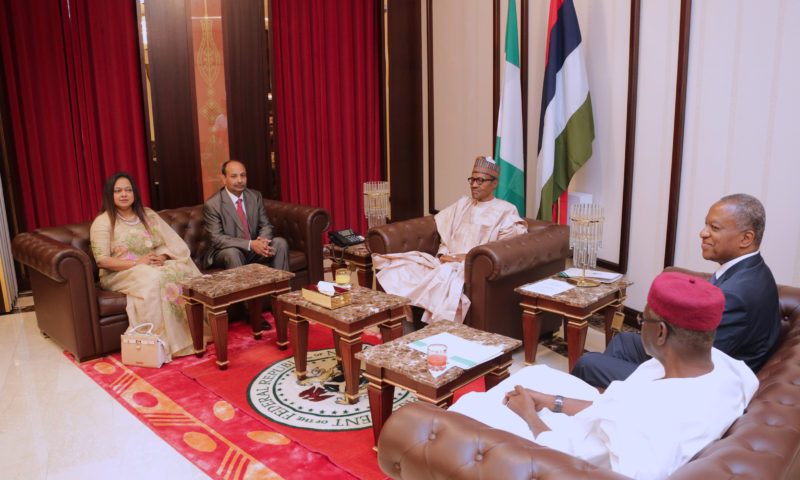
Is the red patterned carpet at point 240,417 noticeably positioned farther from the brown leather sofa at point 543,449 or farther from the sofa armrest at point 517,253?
the brown leather sofa at point 543,449

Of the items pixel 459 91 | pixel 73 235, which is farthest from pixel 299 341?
pixel 459 91

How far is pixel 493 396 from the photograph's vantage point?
2238 millimetres

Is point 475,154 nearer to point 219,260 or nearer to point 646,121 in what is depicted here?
point 646,121

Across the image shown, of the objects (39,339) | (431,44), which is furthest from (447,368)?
(431,44)

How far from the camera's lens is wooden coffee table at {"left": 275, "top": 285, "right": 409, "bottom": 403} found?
3.12 m

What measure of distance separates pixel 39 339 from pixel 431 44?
15.0 ft

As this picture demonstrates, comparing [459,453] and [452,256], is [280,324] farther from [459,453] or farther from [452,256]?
[459,453]

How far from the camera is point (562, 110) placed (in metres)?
4.57

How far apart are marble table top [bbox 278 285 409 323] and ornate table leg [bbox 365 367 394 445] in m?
0.51

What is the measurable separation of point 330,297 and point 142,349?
4.57 ft

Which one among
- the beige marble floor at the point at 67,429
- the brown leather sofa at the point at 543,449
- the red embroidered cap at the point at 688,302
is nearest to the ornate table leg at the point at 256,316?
the beige marble floor at the point at 67,429

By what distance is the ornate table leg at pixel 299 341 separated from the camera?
3428mm

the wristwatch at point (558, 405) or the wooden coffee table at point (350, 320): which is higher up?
the wristwatch at point (558, 405)

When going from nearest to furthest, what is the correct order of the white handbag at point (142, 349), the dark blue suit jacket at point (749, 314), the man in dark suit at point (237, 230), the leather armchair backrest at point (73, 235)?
Result: the dark blue suit jacket at point (749, 314) < the white handbag at point (142, 349) < the leather armchair backrest at point (73, 235) < the man in dark suit at point (237, 230)
